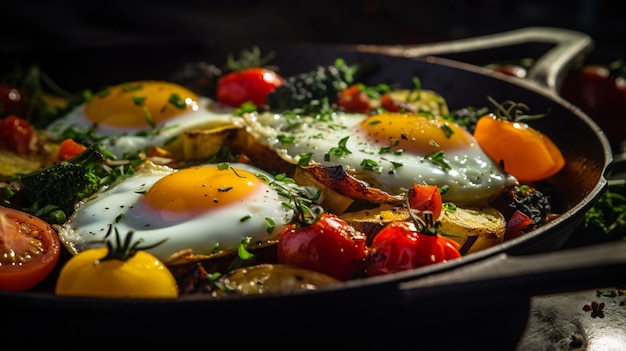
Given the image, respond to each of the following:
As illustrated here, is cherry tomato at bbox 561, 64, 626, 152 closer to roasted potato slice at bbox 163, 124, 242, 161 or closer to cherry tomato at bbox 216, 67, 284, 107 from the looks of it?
cherry tomato at bbox 216, 67, 284, 107

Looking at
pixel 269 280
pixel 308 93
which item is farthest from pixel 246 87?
pixel 269 280

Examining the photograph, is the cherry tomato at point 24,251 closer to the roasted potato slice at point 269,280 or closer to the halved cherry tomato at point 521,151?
the roasted potato slice at point 269,280

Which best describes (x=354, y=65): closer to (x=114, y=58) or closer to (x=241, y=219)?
(x=114, y=58)

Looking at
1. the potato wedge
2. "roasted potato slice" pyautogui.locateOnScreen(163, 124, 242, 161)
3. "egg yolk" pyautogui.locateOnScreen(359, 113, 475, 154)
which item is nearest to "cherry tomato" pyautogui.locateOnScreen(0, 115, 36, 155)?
"roasted potato slice" pyautogui.locateOnScreen(163, 124, 242, 161)

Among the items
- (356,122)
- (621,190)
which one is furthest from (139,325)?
(621,190)

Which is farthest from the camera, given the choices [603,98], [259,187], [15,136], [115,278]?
[603,98]

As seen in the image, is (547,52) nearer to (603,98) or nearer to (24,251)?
(603,98)
